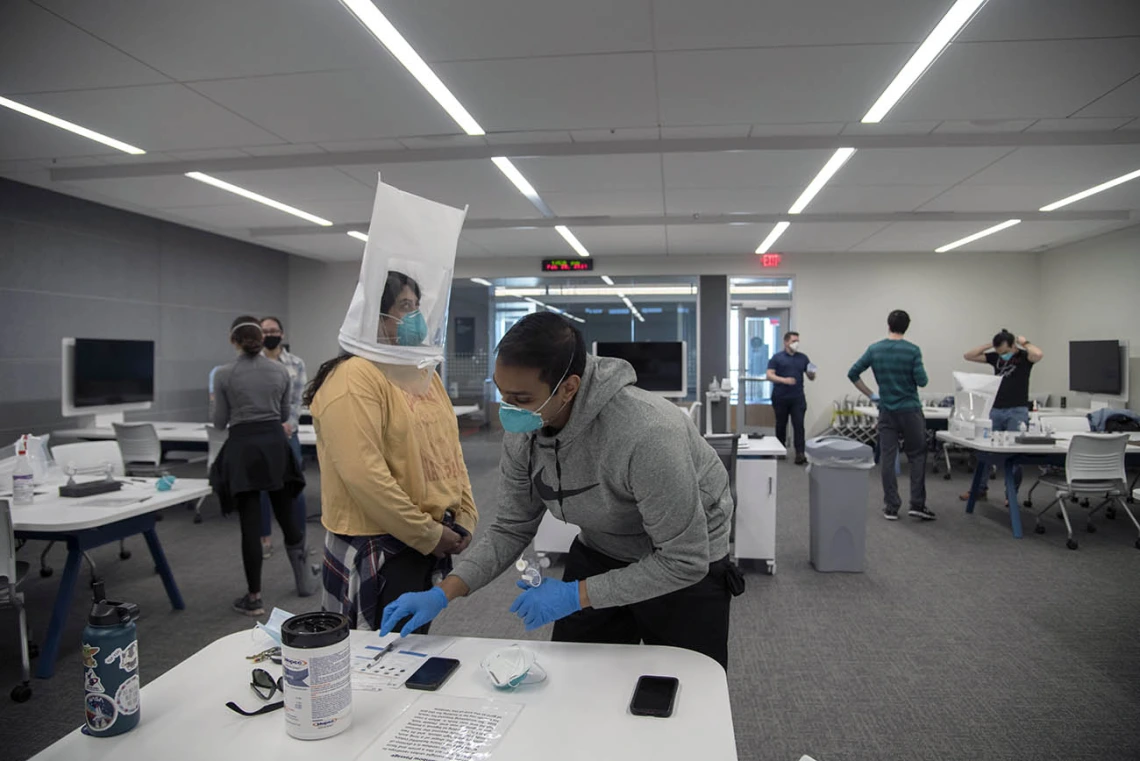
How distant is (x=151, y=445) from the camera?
5.51 meters

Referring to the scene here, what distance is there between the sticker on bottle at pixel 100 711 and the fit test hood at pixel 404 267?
86cm

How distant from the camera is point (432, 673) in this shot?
1.32 meters

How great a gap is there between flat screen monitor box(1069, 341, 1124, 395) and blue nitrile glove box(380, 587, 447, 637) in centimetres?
855

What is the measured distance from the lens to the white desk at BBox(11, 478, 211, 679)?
113 inches

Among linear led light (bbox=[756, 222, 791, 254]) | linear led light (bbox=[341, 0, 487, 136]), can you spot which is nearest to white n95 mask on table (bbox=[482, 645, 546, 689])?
linear led light (bbox=[341, 0, 487, 136])

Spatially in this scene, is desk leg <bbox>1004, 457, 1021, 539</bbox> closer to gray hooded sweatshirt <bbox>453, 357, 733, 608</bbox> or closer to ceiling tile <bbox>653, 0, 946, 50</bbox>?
ceiling tile <bbox>653, 0, 946, 50</bbox>

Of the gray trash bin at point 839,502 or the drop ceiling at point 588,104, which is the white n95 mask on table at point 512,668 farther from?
the gray trash bin at point 839,502

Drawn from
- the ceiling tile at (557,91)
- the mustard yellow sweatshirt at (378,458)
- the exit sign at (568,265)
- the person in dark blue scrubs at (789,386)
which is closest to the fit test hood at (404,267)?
the mustard yellow sweatshirt at (378,458)

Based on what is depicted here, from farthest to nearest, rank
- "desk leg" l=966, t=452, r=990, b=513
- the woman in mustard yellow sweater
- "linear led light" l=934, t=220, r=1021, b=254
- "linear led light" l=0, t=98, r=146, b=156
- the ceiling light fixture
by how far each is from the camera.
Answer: the ceiling light fixture
"linear led light" l=934, t=220, r=1021, b=254
"desk leg" l=966, t=452, r=990, b=513
"linear led light" l=0, t=98, r=146, b=156
the woman in mustard yellow sweater

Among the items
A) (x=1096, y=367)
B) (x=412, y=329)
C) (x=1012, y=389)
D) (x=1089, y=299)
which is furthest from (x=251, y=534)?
(x=1089, y=299)

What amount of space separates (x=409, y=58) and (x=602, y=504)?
2878 mm

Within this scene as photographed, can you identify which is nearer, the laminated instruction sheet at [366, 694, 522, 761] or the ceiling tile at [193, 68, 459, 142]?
the laminated instruction sheet at [366, 694, 522, 761]

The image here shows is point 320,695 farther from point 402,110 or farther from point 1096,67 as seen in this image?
point 1096,67

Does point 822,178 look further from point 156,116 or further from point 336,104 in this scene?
point 156,116
